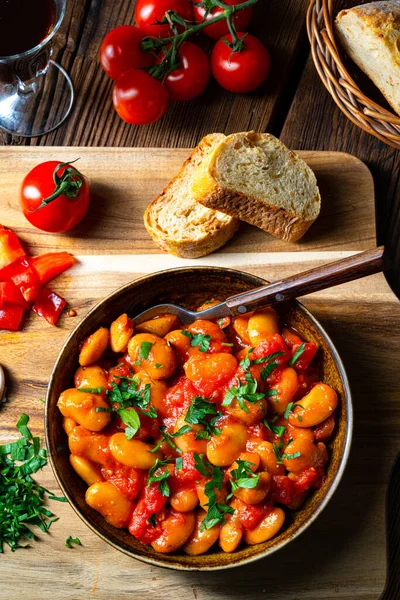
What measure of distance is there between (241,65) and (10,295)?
4.51 feet

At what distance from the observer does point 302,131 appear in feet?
10.6

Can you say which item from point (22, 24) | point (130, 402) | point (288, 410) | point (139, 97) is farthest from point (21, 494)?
point (22, 24)

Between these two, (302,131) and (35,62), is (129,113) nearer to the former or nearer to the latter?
(35,62)

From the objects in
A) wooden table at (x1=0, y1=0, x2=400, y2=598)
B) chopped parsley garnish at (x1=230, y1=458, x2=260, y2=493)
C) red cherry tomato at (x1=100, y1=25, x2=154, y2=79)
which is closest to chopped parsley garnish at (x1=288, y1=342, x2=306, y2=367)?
chopped parsley garnish at (x1=230, y1=458, x2=260, y2=493)

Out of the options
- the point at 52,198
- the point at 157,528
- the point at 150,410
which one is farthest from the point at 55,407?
the point at 52,198

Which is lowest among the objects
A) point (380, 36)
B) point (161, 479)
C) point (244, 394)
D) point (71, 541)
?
point (71, 541)

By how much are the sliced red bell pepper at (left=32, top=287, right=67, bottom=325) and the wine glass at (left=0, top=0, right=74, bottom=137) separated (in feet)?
2.64

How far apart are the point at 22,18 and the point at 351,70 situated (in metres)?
1.40

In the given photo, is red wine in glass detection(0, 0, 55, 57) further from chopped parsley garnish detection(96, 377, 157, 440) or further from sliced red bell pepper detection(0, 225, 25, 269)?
chopped parsley garnish detection(96, 377, 157, 440)

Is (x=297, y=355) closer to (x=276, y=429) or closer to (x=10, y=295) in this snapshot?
(x=276, y=429)

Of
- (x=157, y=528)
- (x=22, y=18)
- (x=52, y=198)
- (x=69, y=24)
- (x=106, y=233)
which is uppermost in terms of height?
(x=22, y=18)

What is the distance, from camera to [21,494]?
9.10 feet

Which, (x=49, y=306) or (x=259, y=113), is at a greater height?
(x=259, y=113)

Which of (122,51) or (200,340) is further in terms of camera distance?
(122,51)
